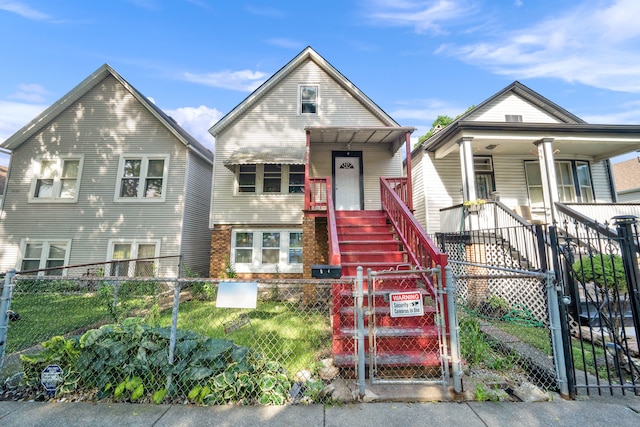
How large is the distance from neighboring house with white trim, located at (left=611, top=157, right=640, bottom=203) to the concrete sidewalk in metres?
23.8

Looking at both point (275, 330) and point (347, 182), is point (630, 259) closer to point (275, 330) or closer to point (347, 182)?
point (275, 330)

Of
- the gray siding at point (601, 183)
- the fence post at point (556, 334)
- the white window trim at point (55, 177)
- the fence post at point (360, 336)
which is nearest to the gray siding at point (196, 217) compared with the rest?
the white window trim at point (55, 177)

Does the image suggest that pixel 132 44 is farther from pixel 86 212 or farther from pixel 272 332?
pixel 272 332

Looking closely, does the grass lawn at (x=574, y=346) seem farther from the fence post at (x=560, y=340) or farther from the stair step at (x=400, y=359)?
the stair step at (x=400, y=359)

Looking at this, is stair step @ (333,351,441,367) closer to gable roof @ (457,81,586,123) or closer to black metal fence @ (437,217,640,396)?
black metal fence @ (437,217,640,396)

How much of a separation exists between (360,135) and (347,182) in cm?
175

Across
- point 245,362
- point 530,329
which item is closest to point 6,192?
point 245,362

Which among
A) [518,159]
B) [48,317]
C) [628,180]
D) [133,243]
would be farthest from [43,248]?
[628,180]

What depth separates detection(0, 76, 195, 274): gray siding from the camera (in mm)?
9406

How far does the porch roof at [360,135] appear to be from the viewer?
26.1 ft

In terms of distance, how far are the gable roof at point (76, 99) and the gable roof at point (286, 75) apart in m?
1.63

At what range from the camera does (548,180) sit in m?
7.96

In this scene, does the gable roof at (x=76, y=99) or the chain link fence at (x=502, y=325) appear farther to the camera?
the gable roof at (x=76, y=99)

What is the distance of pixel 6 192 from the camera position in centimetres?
966
